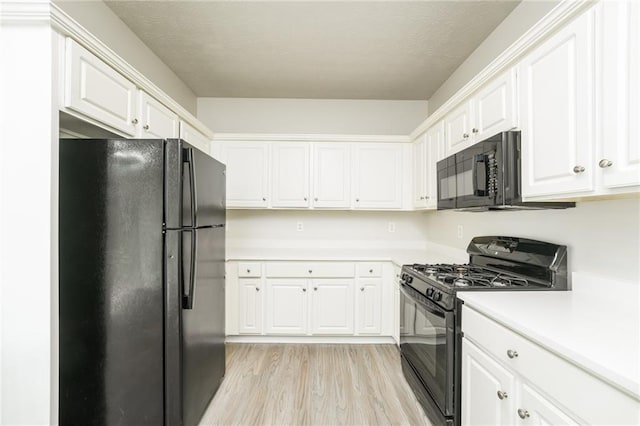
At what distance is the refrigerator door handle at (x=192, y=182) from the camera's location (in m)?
1.65

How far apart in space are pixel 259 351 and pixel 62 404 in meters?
1.59

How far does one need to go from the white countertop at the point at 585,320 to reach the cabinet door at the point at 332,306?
159 centimetres

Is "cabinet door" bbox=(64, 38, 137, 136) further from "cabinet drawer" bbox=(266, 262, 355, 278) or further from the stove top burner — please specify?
the stove top burner

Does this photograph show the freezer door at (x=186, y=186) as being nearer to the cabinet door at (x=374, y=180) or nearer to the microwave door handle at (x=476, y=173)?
the microwave door handle at (x=476, y=173)

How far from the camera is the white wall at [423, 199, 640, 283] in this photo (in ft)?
4.17

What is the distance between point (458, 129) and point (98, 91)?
7.44ft

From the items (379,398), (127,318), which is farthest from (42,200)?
(379,398)

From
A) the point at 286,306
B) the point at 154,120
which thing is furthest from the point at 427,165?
Answer: the point at 154,120

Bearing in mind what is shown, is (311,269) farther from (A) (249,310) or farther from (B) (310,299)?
(A) (249,310)

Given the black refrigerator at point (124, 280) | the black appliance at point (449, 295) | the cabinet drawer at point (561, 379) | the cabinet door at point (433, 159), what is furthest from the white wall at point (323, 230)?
the cabinet drawer at point (561, 379)

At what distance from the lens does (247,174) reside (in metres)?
3.29

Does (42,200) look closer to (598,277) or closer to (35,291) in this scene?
(35,291)

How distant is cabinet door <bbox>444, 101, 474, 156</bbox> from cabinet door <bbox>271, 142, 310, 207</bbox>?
145 cm

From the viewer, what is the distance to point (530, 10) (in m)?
1.89
